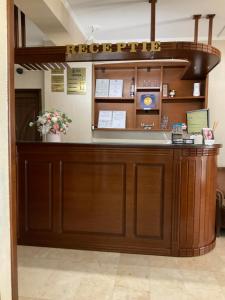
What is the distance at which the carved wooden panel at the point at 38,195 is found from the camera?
9.12 ft

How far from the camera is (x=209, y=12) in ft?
11.1

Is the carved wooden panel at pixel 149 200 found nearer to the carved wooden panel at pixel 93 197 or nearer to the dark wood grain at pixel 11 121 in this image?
the carved wooden panel at pixel 93 197

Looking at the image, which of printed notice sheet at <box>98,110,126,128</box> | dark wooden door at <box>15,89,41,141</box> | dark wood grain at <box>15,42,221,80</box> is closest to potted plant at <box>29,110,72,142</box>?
dark wood grain at <box>15,42,221,80</box>

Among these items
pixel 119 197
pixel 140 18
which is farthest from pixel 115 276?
pixel 140 18

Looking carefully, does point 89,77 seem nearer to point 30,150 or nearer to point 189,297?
point 30,150

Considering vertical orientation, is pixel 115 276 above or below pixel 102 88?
below

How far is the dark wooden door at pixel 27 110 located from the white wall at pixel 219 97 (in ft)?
9.98

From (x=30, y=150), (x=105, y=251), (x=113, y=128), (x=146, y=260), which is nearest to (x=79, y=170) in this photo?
(x=30, y=150)

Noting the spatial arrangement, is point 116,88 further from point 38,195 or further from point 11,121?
point 11,121

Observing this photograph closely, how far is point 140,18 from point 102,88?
130 cm

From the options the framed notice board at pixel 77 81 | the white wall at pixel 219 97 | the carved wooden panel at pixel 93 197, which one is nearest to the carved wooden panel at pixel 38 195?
the carved wooden panel at pixel 93 197

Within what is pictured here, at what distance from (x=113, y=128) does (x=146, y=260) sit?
2443 mm

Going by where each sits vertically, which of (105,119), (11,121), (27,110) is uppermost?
(27,110)

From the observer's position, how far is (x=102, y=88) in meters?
4.50
